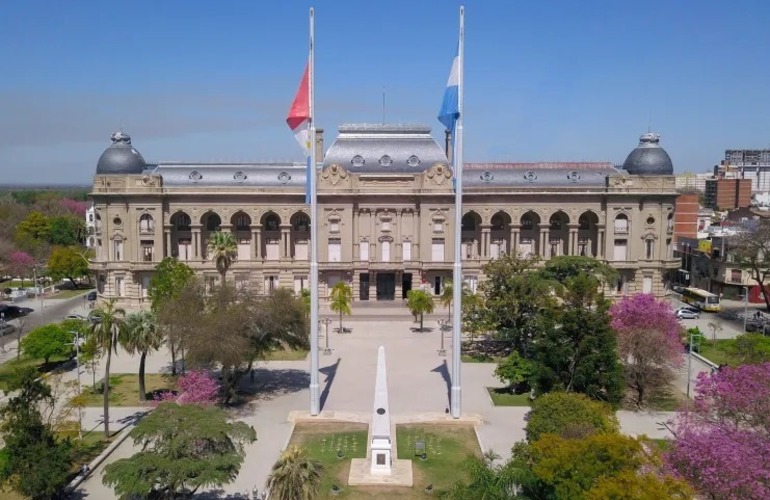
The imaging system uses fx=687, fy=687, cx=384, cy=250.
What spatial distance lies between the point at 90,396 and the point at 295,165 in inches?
1592

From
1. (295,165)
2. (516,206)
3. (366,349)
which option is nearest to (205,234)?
(295,165)

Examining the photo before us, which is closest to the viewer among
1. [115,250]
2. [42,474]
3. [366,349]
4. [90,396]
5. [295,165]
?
[42,474]

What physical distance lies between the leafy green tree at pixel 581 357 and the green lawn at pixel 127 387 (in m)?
24.1

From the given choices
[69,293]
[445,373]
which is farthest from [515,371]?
[69,293]

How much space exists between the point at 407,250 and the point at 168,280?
89.6 feet

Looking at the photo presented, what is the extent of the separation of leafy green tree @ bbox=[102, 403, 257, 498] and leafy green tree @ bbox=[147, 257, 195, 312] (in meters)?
26.2

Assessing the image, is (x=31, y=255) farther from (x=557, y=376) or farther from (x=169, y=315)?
(x=557, y=376)

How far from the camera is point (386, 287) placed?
2987 inches

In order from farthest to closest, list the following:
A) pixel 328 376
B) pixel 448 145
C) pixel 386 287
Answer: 1. pixel 448 145
2. pixel 386 287
3. pixel 328 376

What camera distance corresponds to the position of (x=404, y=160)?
246 ft

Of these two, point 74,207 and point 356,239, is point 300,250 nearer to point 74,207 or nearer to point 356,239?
point 356,239

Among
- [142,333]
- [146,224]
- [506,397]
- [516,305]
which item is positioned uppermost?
[146,224]

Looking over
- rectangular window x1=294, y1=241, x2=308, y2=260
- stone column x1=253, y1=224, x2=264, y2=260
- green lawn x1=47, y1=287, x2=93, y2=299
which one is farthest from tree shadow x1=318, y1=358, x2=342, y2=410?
green lawn x1=47, y1=287, x2=93, y2=299

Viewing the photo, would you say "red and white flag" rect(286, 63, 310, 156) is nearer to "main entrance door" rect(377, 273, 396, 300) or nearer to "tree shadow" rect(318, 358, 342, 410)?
"tree shadow" rect(318, 358, 342, 410)
